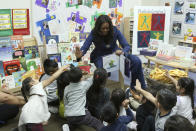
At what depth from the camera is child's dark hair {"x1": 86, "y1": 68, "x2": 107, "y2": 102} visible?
235cm

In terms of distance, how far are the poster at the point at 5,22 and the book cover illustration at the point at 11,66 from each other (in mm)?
444

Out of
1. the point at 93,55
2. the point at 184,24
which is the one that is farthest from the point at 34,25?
the point at 184,24

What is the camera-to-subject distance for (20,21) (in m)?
3.44

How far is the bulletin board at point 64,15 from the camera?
12.1 feet

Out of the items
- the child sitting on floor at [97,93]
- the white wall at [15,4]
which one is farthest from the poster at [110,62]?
the white wall at [15,4]

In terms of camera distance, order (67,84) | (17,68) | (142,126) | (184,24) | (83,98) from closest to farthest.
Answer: (142,126) → (83,98) → (67,84) → (17,68) → (184,24)

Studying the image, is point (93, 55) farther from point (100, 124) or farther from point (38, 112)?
point (38, 112)

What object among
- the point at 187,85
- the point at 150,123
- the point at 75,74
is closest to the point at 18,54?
the point at 75,74

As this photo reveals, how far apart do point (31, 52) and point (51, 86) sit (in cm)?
103

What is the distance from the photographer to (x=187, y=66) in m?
3.09

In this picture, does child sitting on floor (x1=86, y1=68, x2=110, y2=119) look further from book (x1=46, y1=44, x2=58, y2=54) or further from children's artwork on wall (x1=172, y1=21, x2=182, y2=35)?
children's artwork on wall (x1=172, y1=21, x2=182, y2=35)

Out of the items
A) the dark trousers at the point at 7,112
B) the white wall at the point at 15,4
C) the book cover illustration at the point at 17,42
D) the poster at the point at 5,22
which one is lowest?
the dark trousers at the point at 7,112

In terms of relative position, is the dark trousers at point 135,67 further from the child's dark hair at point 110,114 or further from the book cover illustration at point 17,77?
the book cover illustration at point 17,77

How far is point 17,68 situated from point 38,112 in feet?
5.34
